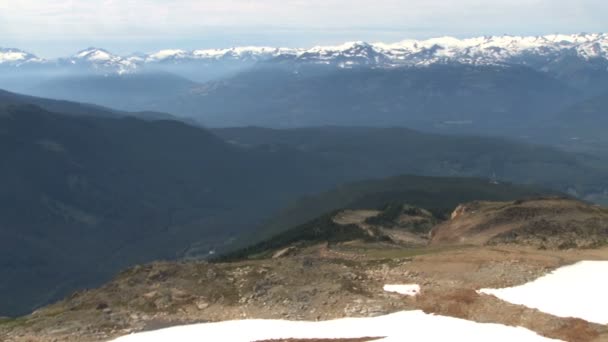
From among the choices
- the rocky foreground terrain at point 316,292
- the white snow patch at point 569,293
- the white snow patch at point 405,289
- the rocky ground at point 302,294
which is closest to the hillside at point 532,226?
the rocky foreground terrain at point 316,292

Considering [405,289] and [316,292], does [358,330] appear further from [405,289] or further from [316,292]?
[405,289]

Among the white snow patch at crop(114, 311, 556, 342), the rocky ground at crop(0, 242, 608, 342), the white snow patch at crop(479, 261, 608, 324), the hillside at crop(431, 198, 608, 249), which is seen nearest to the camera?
the white snow patch at crop(114, 311, 556, 342)

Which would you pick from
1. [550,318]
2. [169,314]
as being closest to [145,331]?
[169,314]

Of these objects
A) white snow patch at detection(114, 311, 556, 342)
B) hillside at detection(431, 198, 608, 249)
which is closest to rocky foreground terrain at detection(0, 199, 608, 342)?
white snow patch at detection(114, 311, 556, 342)

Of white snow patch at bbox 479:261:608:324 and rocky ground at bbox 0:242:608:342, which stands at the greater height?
white snow patch at bbox 479:261:608:324

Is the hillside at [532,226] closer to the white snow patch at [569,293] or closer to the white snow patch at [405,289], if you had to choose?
the white snow patch at [569,293]

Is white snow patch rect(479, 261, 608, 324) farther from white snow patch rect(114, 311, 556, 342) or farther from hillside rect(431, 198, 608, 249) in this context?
hillside rect(431, 198, 608, 249)

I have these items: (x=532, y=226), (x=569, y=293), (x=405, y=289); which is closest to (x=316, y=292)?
(x=405, y=289)

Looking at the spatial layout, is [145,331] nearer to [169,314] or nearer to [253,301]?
[169,314]
